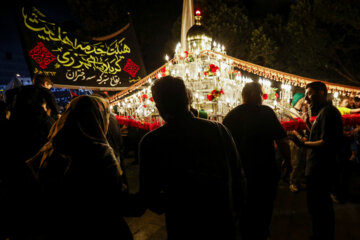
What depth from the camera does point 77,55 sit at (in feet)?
22.9

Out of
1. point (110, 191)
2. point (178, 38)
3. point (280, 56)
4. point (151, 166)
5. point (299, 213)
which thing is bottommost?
Result: point (299, 213)

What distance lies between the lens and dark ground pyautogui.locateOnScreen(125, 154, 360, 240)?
9.66 ft

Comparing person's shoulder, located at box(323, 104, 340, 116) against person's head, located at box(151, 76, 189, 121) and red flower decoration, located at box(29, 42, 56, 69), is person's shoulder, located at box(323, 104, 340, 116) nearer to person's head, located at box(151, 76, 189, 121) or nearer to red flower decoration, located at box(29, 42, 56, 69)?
person's head, located at box(151, 76, 189, 121)

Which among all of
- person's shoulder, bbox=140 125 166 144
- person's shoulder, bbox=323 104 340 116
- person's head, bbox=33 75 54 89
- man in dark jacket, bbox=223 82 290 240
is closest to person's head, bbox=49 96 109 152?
person's shoulder, bbox=140 125 166 144

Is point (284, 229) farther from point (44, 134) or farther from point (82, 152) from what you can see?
point (44, 134)

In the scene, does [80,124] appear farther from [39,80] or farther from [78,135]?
[39,80]

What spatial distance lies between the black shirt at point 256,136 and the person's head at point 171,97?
1338mm

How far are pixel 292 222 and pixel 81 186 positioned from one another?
3.41 metres

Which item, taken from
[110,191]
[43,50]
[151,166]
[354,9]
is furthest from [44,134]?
[354,9]

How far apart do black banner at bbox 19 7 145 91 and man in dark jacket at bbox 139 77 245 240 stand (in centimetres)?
454

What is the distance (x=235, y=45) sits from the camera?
12.4 metres

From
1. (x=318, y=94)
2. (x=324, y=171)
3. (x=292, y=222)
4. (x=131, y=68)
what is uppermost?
(x=131, y=68)

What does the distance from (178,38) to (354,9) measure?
30.3 feet

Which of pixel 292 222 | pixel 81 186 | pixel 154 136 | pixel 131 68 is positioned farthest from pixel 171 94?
pixel 131 68
